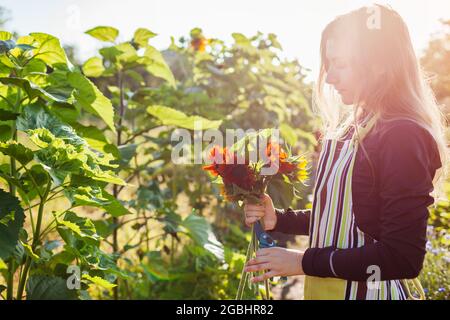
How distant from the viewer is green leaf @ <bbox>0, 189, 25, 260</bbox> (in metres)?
A: 1.06

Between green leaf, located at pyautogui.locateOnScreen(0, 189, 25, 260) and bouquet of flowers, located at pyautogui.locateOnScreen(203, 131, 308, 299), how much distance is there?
0.40 m

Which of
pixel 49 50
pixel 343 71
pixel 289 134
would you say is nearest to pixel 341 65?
pixel 343 71

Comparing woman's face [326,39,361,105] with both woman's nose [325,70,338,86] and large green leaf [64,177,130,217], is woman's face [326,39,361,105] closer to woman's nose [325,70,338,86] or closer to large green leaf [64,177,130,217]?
woman's nose [325,70,338,86]

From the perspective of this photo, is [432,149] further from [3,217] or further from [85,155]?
[3,217]

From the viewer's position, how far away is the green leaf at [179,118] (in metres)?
1.76

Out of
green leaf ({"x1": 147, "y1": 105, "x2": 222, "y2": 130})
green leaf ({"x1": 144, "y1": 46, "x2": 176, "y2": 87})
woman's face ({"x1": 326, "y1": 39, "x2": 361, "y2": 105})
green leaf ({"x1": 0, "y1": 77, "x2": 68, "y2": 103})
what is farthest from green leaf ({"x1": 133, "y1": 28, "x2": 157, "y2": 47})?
woman's face ({"x1": 326, "y1": 39, "x2": 361, "y2": 105})

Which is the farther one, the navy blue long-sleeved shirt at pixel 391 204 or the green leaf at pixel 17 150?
the green leaf at pixel 17 150

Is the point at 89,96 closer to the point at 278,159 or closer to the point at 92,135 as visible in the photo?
the point at 92,135

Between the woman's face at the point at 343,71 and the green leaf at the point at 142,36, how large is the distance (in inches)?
38.7

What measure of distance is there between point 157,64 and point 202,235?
63cm

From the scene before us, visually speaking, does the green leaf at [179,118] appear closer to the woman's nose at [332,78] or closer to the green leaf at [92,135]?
the green leaf at [92,135]

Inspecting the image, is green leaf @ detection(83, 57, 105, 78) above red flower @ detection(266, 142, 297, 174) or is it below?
above

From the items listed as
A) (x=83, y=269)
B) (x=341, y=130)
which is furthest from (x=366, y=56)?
(x=83, y=269)

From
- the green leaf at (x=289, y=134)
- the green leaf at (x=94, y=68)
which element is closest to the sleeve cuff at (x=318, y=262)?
the green leaf at (x=94, y=68)
